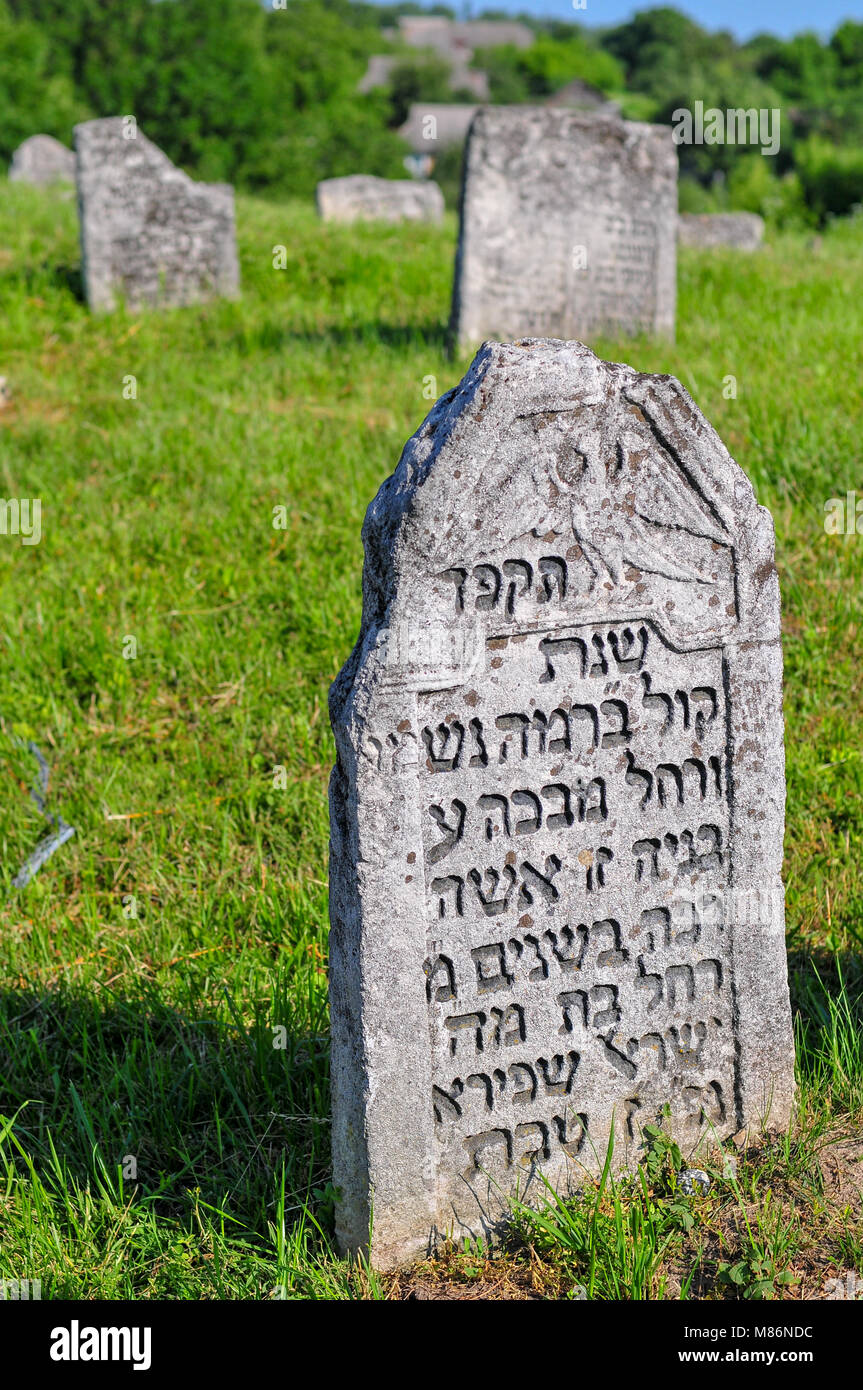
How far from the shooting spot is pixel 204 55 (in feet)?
99.9

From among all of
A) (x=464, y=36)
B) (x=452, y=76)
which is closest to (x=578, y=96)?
(x=452, y=76)

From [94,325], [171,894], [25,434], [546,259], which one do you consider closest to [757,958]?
[171,894]

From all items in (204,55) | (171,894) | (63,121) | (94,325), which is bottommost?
(171,894)

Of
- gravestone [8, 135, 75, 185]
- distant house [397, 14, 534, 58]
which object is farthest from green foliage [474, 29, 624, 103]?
gravestone [8, 135, 75, 185]

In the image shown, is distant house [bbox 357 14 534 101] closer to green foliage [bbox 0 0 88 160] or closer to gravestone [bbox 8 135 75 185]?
green foliage [bbox 0 0 88 160]

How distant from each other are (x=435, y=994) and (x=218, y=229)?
676 centimetres

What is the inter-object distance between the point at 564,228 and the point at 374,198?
9253mm

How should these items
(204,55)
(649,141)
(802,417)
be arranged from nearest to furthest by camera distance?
(802,417) → (649,141) → (204,55)

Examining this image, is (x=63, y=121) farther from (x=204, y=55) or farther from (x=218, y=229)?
(x=218, y=229)

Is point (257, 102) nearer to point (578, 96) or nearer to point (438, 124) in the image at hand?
point (438, 124)

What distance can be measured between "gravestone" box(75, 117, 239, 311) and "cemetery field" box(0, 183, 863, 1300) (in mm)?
418

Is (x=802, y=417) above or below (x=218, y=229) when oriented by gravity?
below

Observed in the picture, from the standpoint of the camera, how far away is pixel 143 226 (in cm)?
761

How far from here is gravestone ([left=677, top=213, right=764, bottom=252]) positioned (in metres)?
13.0
